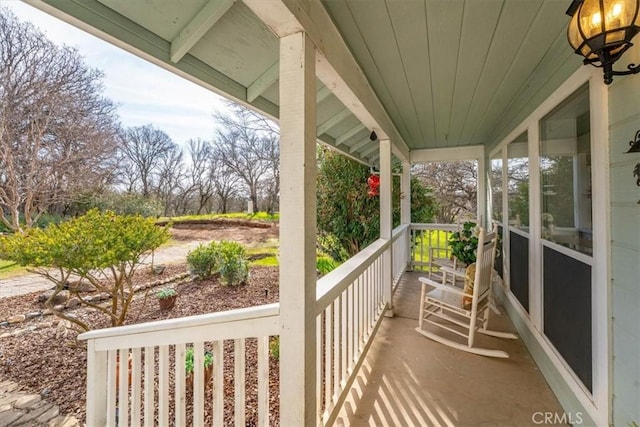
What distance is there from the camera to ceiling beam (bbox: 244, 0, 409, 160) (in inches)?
37.7

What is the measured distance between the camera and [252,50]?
139 cm

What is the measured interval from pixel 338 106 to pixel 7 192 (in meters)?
5.12

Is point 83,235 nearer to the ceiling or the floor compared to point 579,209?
nearer to the floor

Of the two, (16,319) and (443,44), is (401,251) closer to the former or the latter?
(443,44)

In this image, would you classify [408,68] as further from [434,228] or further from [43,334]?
[43,334]

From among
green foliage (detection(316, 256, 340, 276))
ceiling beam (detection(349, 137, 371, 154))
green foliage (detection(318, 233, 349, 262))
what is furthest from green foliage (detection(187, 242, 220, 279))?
ceiling beam (detection(349, 137, 371, 154))

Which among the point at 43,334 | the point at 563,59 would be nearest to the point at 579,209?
the point at 563,59

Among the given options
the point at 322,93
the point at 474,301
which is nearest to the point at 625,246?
the point at 474,301

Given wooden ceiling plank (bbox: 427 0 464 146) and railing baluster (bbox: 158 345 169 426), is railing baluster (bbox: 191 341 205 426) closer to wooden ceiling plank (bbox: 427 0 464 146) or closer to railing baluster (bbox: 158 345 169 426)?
railing baluster (bbox: 158 345 169 426)

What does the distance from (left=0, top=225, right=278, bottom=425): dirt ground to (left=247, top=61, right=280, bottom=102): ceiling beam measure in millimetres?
2350

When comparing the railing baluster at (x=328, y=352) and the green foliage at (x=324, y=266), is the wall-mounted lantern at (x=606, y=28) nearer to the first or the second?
the railing baluster at (x=328, y=352)

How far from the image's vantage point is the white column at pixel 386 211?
9.96 feet

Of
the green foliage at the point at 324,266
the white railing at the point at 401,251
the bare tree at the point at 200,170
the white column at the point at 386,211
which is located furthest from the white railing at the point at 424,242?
the bare tree at the point at 200,170

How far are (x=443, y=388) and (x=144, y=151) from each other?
8974 mm
